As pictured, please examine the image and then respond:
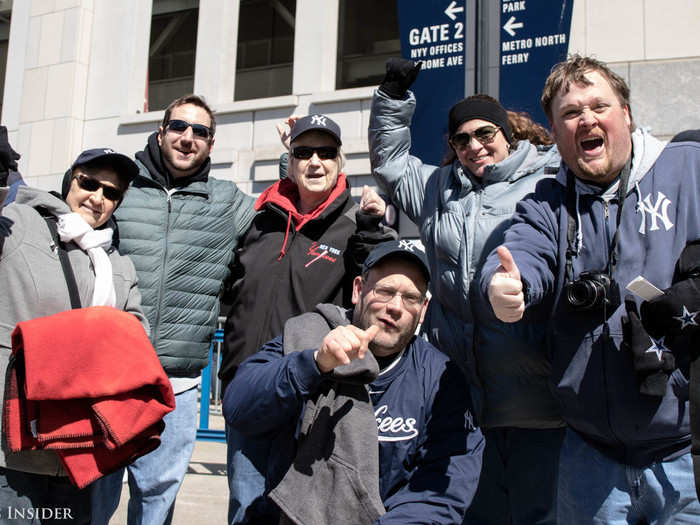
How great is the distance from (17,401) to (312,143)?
1676 mm

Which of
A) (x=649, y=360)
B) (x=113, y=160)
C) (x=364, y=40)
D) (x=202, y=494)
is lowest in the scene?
(x=202, y=494)

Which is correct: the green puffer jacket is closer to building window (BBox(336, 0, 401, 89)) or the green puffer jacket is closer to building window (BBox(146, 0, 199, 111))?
building window (BBox(336, 0, 401, 89))

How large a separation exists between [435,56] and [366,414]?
362cm

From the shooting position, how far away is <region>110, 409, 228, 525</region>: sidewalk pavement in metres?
4.85

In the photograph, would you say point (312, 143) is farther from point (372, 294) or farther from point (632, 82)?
point (632, 82)

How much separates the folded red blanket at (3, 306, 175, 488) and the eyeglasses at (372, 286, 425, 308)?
899 mm

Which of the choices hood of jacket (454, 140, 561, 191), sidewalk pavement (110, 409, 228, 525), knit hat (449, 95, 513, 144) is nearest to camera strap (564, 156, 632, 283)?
hood of jacket (454, 140, 561, 191)

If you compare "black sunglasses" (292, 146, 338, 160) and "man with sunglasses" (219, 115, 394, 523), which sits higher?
"black sunglasses" (292, 146, 338, 160)

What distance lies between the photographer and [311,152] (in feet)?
10.4

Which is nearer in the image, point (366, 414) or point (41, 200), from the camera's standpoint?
point (366, 414)

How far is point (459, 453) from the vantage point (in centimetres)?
234

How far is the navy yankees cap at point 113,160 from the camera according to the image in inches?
114

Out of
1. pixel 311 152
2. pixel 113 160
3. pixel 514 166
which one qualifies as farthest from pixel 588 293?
pixel 113 160

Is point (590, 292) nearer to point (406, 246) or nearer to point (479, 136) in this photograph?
point (406, 246)
